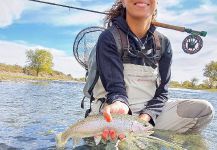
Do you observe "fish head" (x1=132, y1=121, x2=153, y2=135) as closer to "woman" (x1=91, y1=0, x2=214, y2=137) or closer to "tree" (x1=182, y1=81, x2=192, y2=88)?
"woman" (x1=91, y1=0, x2=214, y2=137)

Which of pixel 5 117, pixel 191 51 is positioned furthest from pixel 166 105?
pixel 5 117

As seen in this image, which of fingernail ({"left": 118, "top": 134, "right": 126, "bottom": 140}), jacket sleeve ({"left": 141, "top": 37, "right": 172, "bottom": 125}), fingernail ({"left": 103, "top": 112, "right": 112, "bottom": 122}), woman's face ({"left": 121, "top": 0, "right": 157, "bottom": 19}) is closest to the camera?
fingernail ({"left": 103, "top": 112, "right": 112, "bottom": 122})

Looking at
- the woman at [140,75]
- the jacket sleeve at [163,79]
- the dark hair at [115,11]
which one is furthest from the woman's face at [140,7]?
the jacket sleeve at [163,79]

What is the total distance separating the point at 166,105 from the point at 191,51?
58.2 inches

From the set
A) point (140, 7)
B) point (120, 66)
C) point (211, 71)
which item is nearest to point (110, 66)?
point (120, 66)

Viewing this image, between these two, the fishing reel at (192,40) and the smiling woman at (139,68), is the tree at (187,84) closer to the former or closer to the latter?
the fishing reel at (192,40)

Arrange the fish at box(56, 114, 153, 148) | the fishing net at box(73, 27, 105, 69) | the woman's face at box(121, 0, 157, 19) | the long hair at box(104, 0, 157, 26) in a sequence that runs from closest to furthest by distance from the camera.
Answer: the fish at box(56, 114, 153, 148) < the woman's face at box(121, 0, 157, 19) < the long hair at box(104, 0, 157, 26) < the fishing net at box(73, 27, 105, 69)

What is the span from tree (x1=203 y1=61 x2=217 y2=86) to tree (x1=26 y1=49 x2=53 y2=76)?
4248 centimetres

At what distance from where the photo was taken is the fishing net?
6.63 m

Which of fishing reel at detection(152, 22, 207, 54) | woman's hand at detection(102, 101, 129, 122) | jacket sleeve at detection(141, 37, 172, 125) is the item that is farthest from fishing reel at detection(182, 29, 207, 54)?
woman's hand at detection(102, 101, 129, 122)

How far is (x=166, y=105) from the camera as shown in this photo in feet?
18.9

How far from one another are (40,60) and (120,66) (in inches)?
4029

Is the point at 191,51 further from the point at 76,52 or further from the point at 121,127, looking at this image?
the point at 121,127

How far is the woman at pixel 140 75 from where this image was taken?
4758mm
